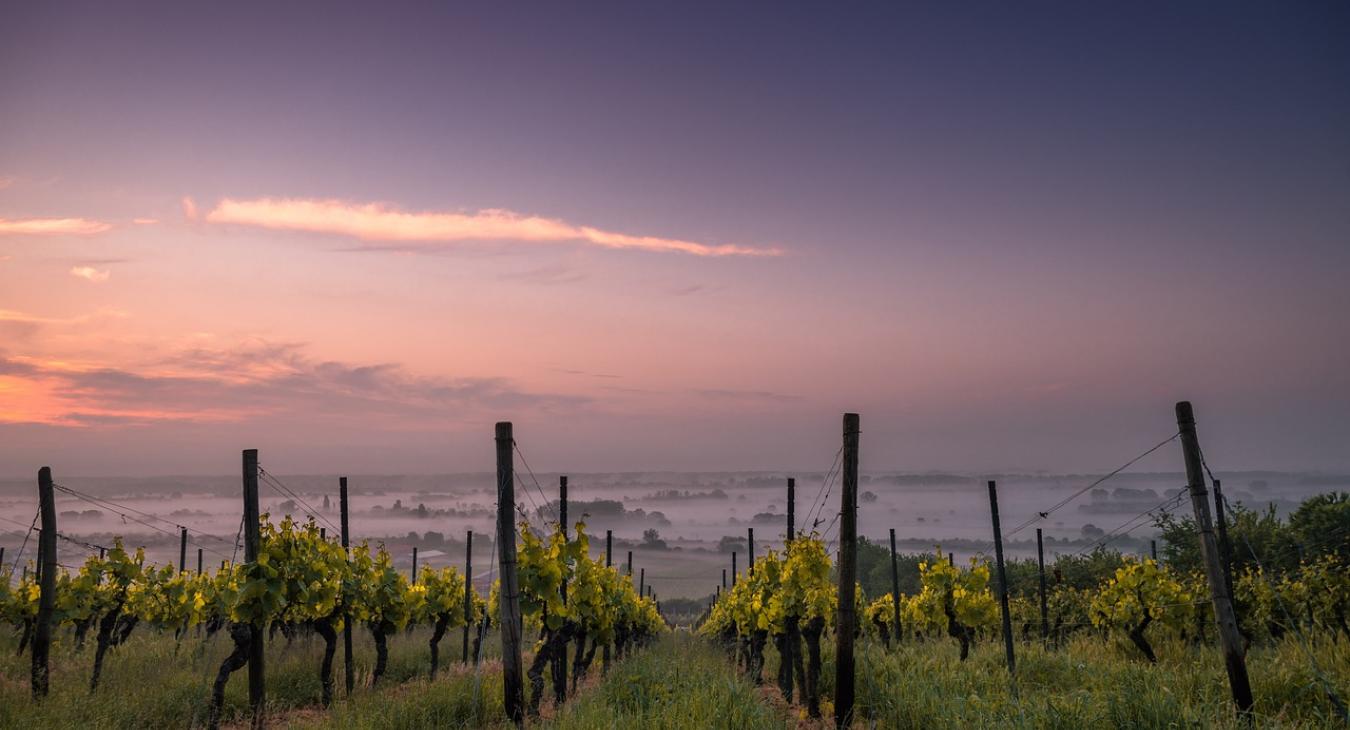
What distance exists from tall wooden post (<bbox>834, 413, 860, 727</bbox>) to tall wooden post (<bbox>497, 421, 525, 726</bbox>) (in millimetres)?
4709

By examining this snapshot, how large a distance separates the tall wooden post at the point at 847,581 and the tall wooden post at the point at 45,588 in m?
14.2

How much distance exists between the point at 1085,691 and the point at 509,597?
832cm

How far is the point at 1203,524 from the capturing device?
9.70 metres

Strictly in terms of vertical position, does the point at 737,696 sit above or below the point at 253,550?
below

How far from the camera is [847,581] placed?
10938 mm

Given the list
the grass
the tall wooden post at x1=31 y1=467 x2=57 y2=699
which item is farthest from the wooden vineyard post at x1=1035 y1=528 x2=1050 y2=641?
the tall wooden post at x1=31 y1=467 x2=57 y2=699

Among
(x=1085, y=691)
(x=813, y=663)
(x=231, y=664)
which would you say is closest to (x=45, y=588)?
(x=231, y=664)

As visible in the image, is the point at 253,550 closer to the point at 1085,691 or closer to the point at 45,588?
the point at 45,588

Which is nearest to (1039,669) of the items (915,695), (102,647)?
(915,695)

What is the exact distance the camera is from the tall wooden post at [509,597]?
10156 mm

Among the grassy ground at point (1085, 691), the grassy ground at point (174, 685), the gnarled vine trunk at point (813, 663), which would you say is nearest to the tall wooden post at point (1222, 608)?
the grassy ground at point (1085, 691)

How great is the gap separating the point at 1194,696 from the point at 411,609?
17.4m

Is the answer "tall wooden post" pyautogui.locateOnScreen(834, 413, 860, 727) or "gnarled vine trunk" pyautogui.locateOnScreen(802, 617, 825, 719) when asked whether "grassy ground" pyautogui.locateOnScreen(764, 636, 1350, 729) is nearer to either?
"tall wooden post" pyautogui.locateOnScreen(834, 413, 860, 727)

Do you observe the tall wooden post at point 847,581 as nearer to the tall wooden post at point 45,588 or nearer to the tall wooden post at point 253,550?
the tall wooden post at point 253,550
